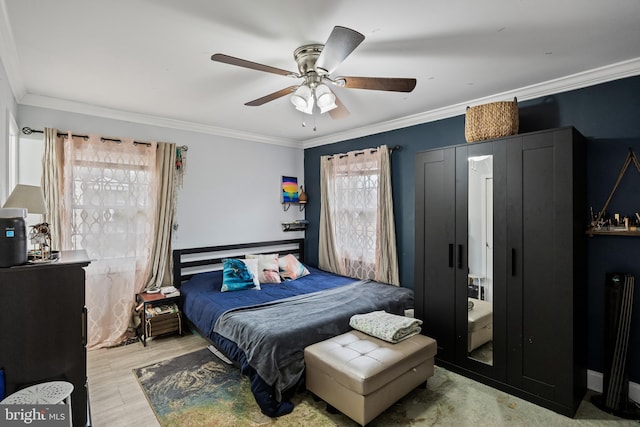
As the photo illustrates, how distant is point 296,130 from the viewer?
4551 mm

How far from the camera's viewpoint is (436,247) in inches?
121

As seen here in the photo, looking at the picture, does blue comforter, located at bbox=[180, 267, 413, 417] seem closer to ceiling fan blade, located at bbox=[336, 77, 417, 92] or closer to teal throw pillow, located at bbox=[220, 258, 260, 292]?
teal throw pillow, located at bbox=[220, 258, 260, 292]

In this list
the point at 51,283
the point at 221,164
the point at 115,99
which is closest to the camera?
the point at 51,283

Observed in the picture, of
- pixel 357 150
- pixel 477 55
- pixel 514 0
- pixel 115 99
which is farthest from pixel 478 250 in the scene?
pixel 115 99

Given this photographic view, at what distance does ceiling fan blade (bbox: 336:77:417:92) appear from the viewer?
6.71 ft

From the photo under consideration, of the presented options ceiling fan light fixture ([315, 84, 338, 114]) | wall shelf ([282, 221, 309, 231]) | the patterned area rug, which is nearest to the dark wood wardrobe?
the patterned area rug

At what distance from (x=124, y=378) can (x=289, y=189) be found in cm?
322

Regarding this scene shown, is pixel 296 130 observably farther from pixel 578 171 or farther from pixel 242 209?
pixel 578 171

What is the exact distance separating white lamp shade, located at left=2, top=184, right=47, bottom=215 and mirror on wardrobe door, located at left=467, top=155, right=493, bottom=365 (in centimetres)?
317

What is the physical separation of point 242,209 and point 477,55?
135 inches

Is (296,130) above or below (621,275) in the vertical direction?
above

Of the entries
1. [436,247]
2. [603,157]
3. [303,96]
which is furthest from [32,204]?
[603,157]

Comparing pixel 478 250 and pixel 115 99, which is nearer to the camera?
pixel 478 250

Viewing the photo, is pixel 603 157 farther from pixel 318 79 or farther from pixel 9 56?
pixel 9 56
